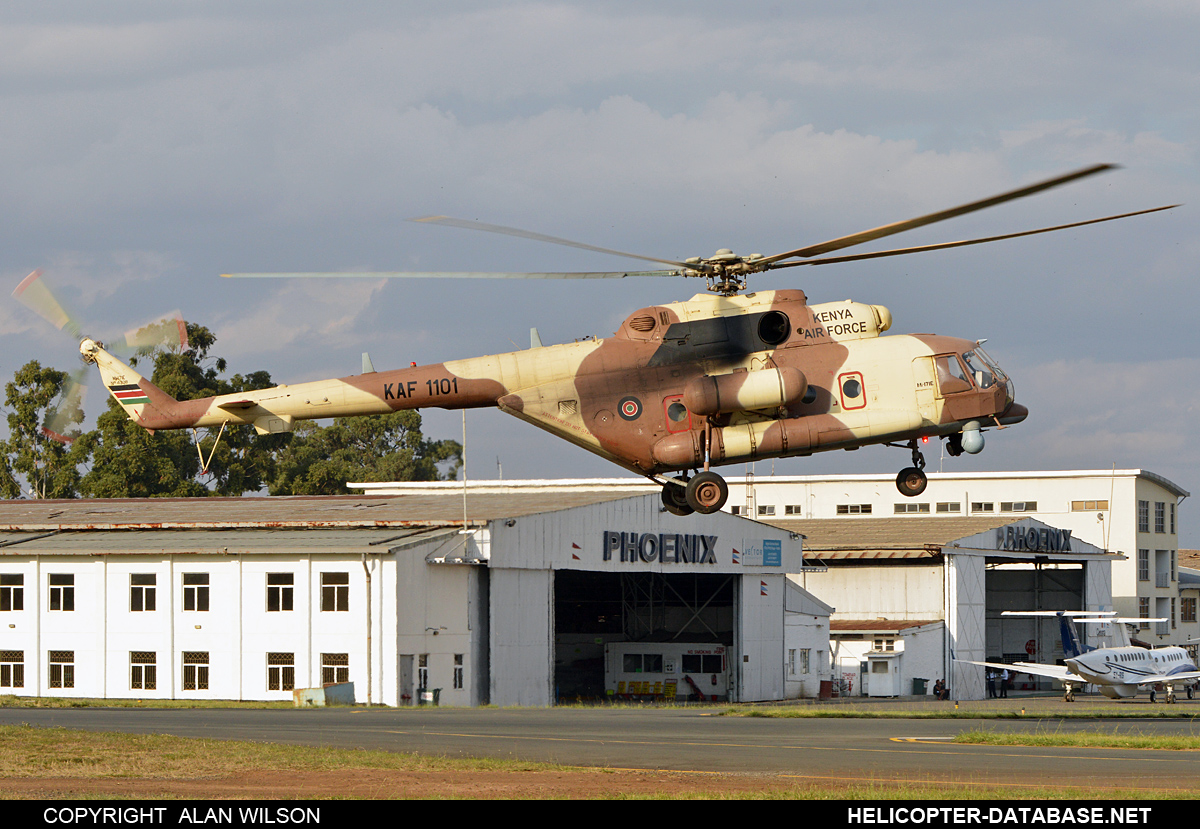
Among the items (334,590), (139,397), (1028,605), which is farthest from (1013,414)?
(1028,605)

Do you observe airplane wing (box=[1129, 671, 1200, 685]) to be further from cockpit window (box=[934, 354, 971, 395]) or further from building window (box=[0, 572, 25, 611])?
building window (box=[0, 572, 25, 611])

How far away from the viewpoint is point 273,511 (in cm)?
5969

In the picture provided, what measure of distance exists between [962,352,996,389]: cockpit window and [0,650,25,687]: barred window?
41.3 meters

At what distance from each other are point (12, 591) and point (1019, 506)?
67.1 m

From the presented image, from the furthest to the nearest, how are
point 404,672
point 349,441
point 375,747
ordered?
point 349,441 < point 404,672 < point 375,747

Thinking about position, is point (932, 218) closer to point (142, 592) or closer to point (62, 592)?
point (142, 592)

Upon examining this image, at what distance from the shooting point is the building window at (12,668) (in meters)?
53.8

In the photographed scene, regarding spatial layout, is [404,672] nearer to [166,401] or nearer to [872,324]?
[166,401]

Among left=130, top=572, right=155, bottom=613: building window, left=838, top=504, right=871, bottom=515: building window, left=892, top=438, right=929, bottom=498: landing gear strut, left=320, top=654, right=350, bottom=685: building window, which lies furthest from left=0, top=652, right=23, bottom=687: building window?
left=838, top=504, right=871, bottom=515: building window

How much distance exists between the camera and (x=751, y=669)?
65000mm

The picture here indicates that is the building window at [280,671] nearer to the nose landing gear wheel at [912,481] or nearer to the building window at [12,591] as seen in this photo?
the building window at [12,591]
